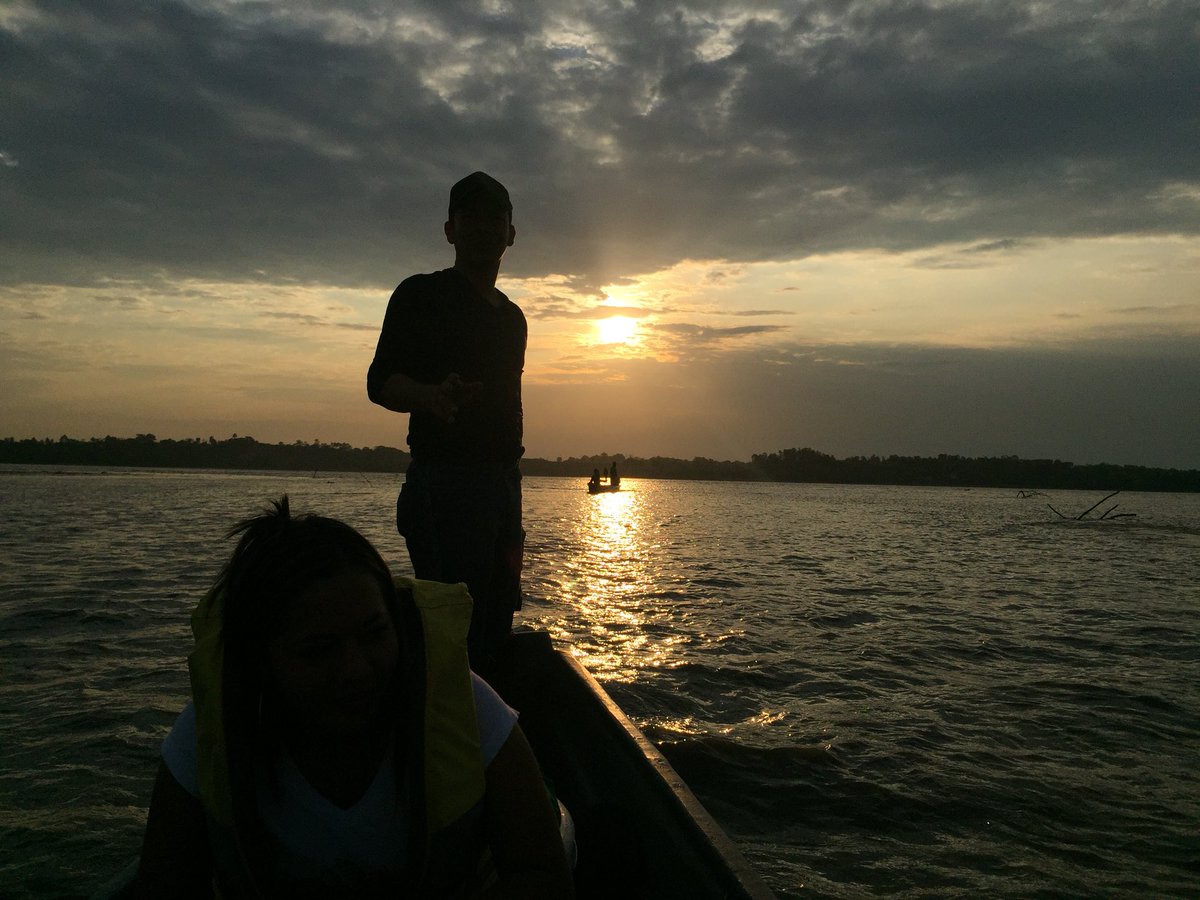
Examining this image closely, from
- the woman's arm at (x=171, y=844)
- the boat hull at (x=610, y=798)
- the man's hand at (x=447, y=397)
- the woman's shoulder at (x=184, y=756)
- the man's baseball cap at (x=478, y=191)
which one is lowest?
the boat hull at (x=610, y=798)

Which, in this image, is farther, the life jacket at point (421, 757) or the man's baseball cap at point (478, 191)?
the man's baseball cap at point (478, 191)

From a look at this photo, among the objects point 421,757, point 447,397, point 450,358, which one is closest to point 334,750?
point 421,757

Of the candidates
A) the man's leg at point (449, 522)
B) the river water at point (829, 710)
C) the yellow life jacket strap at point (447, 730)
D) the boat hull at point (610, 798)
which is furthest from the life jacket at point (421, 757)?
the river water at point (829, 710)

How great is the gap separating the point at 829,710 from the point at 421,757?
6.57 metres

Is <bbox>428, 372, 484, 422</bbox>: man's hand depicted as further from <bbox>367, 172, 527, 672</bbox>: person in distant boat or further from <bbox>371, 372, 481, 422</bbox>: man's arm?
<bbox>367, 172, 527, 672</bbox>: person in distant boat

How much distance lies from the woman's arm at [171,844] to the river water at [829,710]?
2933mm

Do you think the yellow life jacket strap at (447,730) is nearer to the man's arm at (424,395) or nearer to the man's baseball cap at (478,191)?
the man's arm at (424,395)

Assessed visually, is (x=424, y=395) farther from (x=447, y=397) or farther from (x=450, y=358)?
(x=450, y=358)

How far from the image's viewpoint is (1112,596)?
1602 centimetres

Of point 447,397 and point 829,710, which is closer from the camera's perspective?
point 447,397

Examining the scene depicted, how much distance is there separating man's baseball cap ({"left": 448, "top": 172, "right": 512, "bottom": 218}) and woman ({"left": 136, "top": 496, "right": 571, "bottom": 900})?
7.91ft

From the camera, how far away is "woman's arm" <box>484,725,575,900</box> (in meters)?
1.98

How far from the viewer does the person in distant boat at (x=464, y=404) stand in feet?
13.0

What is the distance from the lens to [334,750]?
81.4 inches
